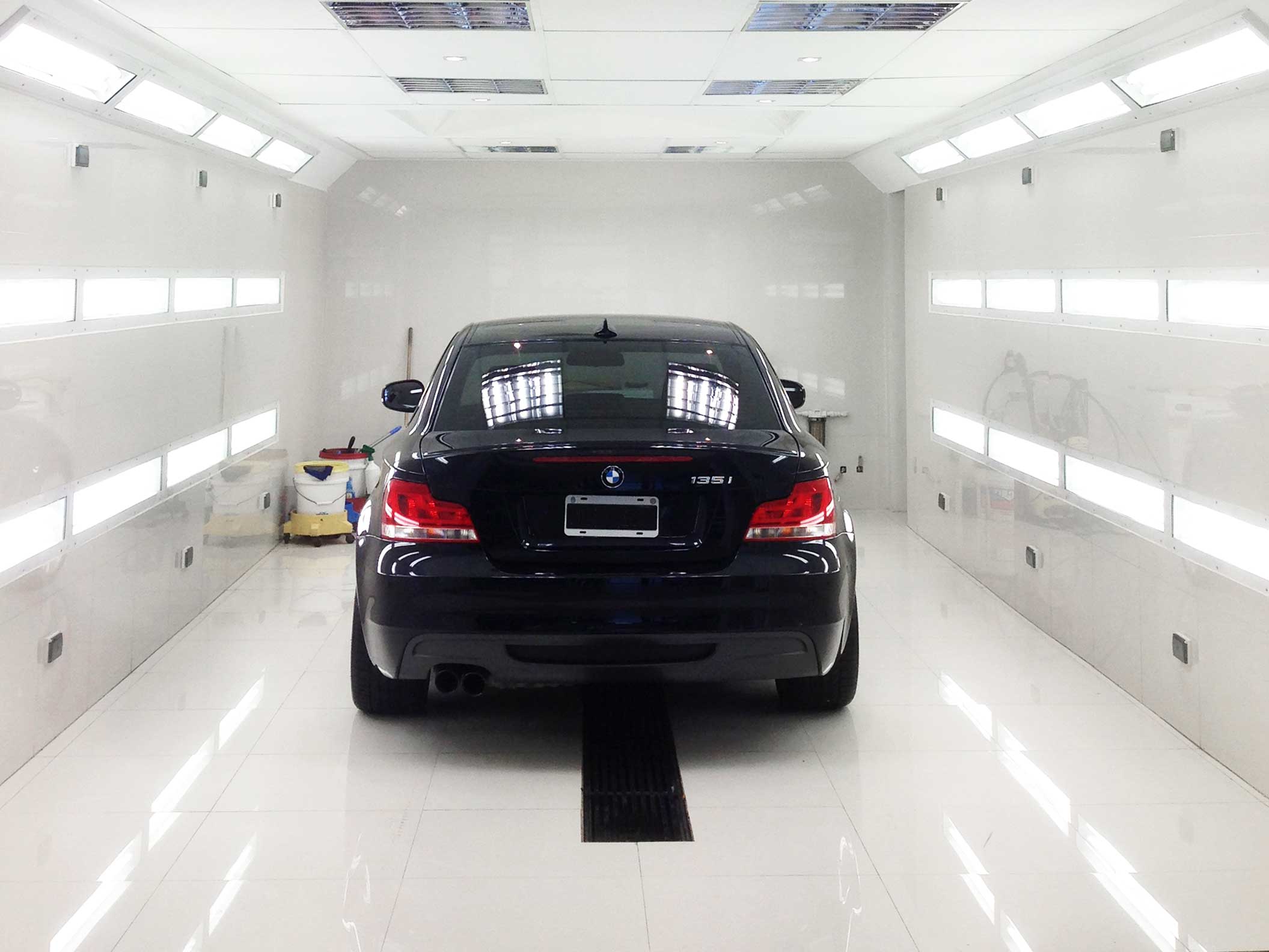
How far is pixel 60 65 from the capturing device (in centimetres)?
376

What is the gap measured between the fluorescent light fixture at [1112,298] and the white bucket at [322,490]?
4341 mm

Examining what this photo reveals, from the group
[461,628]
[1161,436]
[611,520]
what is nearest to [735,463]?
[611,520]

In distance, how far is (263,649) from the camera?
4938 mm

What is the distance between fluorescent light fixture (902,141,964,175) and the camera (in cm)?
654

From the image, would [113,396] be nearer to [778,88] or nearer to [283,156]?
[283,156]

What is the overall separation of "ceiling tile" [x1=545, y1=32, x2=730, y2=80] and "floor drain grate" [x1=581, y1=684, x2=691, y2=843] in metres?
2.38

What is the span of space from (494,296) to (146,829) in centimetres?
602

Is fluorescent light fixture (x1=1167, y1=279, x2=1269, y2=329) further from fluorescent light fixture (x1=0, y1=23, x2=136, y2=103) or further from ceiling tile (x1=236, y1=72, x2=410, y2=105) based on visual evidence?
fluorescent light fixture (x1=0, y1=23, x2=136, y2=103)

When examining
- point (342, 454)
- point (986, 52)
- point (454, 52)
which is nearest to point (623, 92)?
point (454, 52)

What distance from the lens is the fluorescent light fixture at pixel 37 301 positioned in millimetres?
3467

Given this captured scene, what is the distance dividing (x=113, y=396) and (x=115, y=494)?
36cm

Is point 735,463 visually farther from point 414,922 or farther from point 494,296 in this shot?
point 494,296

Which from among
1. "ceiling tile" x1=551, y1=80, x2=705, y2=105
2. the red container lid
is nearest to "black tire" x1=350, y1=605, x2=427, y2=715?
"ceiling tile" x1=551, y1=80, x2=705, y2=105

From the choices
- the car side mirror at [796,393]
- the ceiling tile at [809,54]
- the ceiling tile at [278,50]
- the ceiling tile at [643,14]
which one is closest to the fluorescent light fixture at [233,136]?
the ceiling tile at [278,50]
